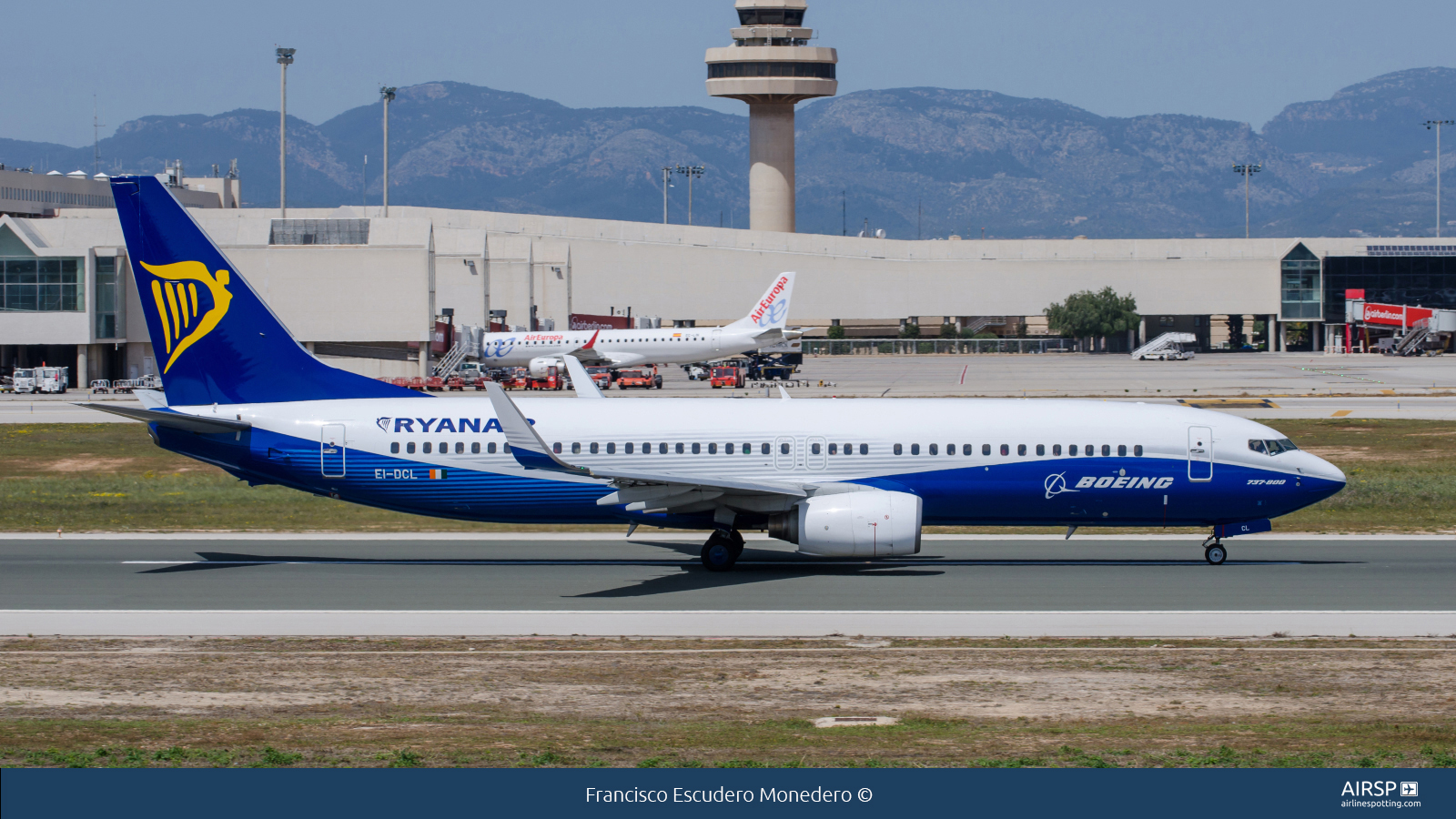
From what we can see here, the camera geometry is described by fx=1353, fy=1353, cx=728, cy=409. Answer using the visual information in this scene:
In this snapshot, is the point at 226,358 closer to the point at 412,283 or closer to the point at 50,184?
the point at 412,283

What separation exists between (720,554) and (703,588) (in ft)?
6.08

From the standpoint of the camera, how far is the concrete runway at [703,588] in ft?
79.0

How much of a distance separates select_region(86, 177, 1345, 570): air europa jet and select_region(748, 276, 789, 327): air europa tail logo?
76.7 m

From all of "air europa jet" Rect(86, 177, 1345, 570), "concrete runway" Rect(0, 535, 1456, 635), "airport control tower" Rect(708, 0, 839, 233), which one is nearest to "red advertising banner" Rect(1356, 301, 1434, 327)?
"airport control tower" Rect(708, 0, 839, 233)

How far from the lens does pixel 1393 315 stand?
155 metres

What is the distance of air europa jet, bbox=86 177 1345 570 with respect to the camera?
1170 inches

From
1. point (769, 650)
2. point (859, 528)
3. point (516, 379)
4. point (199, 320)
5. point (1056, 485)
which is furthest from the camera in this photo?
point (516, 379)

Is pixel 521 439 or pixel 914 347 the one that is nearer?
pixel 521 439

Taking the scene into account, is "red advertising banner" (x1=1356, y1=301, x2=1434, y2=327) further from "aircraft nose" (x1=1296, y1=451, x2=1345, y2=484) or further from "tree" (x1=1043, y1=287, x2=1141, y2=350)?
"aircraft nose" (x1=1296, y1=451, x2=1345, y2=484)

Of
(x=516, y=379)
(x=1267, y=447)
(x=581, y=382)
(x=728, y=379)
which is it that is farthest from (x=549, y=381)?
(x=1267, y=447)

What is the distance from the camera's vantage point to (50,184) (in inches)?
7436

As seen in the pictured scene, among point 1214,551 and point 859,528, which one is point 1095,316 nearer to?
point 1214,551

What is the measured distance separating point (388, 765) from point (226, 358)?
1867cm

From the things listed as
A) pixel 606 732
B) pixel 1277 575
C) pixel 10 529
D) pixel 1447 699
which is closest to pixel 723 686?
pixel 606 732
